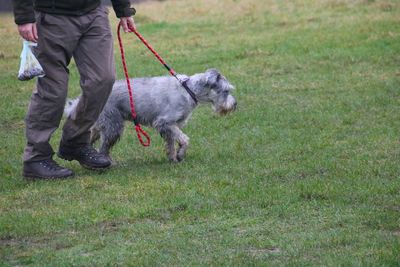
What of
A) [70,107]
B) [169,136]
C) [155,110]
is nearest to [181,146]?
[169,136]

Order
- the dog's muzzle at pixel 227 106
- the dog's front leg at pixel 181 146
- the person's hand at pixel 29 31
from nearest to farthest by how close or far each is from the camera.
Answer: the person's hand at pixel 29 31
the dog's front leg at pixel 181 146
the dog's muzzle at pixel 227 106

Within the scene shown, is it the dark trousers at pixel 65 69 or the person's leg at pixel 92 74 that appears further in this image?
the person's leg at pixel 92 74

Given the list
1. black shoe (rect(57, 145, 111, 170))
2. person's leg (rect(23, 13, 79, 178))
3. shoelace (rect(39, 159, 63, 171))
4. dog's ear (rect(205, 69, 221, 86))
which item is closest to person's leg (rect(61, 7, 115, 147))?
person's leg (rect(23, 13, 79, 178))

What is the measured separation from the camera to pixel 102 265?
5.34 m

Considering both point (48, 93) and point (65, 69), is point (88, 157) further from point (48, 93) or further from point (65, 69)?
point (65, 69)

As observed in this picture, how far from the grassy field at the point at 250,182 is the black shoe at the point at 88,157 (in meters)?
0.11

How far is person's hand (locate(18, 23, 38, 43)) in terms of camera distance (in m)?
7.20

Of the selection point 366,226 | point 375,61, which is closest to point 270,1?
point 375,61

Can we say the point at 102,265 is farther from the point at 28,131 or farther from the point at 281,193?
the point at 28,131

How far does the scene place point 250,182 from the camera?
7.40 metres

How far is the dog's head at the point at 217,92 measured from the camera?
8.76m

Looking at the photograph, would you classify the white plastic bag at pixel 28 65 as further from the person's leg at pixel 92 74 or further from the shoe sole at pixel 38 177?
the shoe sole at pixel 38 177

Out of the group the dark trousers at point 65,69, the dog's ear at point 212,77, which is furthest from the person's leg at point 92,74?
the dog's ear at point 212,77

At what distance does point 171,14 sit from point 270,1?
2.42 meters
